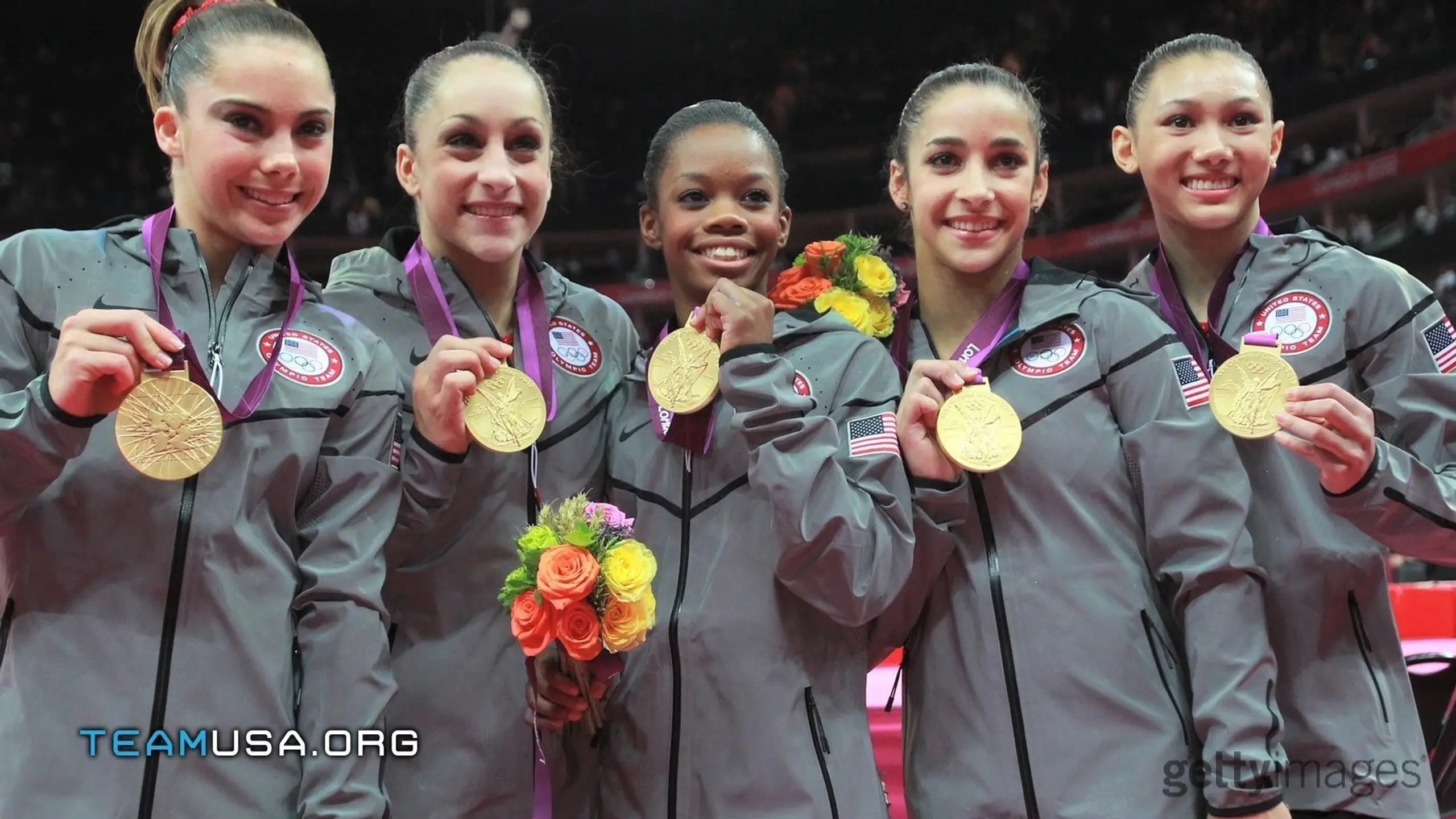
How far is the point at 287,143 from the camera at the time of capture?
7.61 feet

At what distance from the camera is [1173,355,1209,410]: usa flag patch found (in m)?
2.51

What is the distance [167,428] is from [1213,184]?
2.26 meters

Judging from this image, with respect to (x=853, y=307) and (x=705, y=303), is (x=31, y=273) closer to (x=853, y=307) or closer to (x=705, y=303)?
(x=705, y=303)

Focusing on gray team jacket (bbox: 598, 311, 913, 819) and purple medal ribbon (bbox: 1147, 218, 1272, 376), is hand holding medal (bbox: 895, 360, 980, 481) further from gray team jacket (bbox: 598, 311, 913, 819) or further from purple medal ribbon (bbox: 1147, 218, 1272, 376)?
purple medal ribbon (bbox: 1147, 218, 1272, 376)

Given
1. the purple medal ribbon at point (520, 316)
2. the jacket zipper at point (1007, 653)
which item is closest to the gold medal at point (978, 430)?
the jacket zipper at point (1007, 653)

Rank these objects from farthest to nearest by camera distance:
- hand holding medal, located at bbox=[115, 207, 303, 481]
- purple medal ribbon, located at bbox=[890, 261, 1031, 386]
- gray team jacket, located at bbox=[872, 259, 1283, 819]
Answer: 1. purple medal ribbon, located at bbox=[890, 261, 1031, 386]
2. gray team jacket, located at bbox=[872, 259, 1283, 819]
3. hand holding medal, located at bbox=[115, 207, 303, 481]

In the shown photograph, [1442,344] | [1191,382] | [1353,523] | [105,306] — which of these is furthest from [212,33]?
[1442,344]

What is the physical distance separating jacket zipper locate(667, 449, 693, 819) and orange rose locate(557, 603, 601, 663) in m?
0.24

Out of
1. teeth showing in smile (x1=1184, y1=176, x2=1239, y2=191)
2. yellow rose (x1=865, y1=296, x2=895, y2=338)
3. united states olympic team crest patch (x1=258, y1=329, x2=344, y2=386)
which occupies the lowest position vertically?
united states olympic team crest patch (x1=258, y1=329, x2=344, y2=386)

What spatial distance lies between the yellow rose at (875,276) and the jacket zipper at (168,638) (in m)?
1.45

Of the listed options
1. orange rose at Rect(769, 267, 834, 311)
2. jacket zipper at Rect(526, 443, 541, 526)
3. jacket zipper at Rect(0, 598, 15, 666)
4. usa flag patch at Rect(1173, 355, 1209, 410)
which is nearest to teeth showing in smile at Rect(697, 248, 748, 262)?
orange rose at Rect(769, 267, 834, 311)

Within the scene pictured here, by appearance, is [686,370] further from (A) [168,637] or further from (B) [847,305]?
(A) [168,637]

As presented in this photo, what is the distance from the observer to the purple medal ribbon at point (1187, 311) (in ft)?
8.85

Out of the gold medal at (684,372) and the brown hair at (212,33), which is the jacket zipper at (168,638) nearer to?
the brown hair at (212,33)
